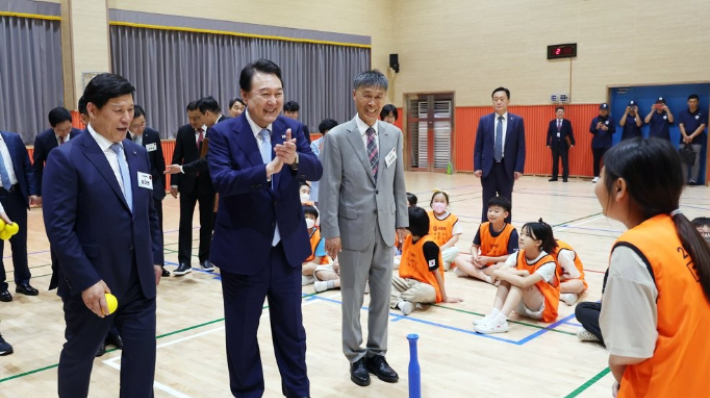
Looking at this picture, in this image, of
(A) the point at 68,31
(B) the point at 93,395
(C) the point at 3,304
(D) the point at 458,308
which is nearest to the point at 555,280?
(D) the point at 458,308

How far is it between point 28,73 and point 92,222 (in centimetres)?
1089

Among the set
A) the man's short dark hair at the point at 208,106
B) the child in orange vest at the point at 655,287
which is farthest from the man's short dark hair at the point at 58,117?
the child in orange vest at the point at 655,287

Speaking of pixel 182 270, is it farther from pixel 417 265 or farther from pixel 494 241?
pixel 494 241

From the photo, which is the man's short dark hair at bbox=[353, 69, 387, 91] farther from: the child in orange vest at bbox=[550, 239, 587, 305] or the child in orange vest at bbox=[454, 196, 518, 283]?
the child in orange vest at bbox=[454, 196, 518, 283]

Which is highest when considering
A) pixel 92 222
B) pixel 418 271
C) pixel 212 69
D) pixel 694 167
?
pixel 212 69

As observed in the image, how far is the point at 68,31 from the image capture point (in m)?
12.1

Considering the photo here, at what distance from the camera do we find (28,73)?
11961 millimetres

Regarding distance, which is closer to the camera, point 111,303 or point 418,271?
point 111,303

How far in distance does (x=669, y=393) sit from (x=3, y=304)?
5423 mm

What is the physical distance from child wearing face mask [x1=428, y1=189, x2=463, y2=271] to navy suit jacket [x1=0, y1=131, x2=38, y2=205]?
3.78 metres

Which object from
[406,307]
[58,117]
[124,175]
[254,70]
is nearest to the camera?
[124,175]

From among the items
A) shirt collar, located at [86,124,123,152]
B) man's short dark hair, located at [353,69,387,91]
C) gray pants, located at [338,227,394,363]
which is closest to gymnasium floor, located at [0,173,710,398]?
gray pants, located at [338,227,394,363]

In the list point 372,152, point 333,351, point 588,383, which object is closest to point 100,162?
point 372,152

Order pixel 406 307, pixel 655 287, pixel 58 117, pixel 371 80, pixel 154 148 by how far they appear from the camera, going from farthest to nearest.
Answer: pixel 154 148 → pixel 58 117 → pixel 406 307 → pixel 371 80 → pixel 655 287
